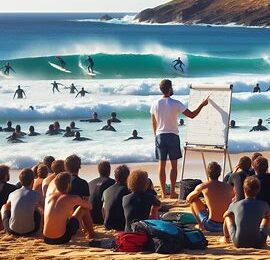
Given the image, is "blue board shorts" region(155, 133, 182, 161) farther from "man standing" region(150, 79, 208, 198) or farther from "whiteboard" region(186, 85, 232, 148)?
"whiteboard" region(186, 85, 232, 148)

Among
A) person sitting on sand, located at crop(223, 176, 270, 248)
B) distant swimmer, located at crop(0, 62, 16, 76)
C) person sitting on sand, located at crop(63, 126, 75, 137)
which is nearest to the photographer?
person sitting on sand, located at crop(223, 176, 270, 248)

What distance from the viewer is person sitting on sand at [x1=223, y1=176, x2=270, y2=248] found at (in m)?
7.88

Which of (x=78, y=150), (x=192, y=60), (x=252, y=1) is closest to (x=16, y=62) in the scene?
(x=192, y=60)

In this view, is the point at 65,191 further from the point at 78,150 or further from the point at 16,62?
the point at 16,62

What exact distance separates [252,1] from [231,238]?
416 feet

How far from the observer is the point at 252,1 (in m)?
132

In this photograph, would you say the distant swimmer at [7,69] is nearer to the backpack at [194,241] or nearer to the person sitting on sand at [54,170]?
the person sitting on sand at [54,170]

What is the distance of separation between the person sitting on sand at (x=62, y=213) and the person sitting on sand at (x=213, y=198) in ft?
4.17

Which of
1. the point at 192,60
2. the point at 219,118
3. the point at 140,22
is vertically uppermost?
the point at 140,22

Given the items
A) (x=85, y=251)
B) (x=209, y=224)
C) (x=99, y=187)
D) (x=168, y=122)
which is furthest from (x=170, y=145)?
(x=85, y=251)

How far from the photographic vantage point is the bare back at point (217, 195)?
28.8 ft

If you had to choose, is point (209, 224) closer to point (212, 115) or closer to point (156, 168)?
point (212, 115)

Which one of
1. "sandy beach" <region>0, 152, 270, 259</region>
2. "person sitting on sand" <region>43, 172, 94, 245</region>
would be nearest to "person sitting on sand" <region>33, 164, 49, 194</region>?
"sandy beach" <region>0, 152, 270, 259</region>

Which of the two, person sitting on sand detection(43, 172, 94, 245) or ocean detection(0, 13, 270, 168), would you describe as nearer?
person sitting on sand detection(43, 172, 94, 245)
